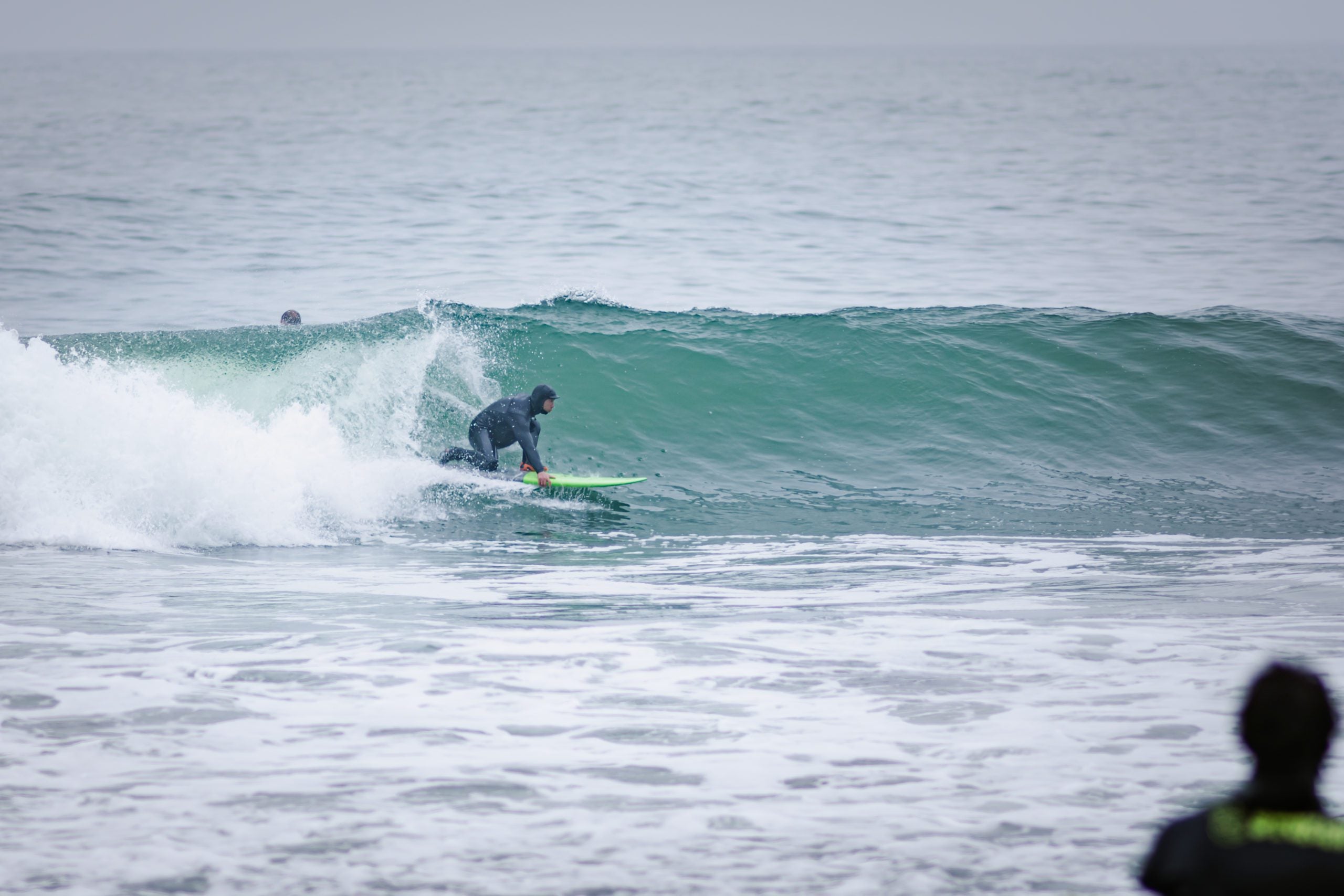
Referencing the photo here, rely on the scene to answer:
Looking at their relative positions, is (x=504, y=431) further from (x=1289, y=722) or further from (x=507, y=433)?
(x=1289, y=722)

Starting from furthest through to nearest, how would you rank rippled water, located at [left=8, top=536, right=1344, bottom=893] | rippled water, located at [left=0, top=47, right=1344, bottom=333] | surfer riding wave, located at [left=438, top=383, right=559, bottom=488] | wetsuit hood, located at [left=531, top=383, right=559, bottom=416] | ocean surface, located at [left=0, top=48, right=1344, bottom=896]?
rippled water, located at [left=0, top=47, right=1344, bottom=333] → surfer riding wave, located at [left=438, top=383, right=559, bottom=488] → wetsuit hood, located at [left=531, top=383, right=559, bottom=416] → ocean surface, located at [left=0, top=48, right=1344, bottom=896] → rippled water, located at [left=8, top=536, right=1344, bottom=893]

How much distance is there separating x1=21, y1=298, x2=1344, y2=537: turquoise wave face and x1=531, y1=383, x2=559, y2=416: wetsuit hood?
0.94 metres

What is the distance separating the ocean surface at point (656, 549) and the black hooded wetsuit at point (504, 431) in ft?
1.23

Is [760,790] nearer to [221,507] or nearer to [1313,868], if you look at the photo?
[1313,868]

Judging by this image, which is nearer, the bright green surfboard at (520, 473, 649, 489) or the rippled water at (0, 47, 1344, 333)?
the bright green surfboard at (520, 473, 649, 489)

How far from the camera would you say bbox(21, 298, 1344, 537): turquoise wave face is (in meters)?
12.6

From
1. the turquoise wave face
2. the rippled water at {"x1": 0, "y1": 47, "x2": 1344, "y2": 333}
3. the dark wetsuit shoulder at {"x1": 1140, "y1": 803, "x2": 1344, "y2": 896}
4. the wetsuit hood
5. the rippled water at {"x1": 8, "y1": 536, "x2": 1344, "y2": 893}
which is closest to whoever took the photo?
the dark wetsuit shoulder at {"x1": 1140, "y1": 803, "x2": 1344, "y2": 896}

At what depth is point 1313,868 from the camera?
2064mm

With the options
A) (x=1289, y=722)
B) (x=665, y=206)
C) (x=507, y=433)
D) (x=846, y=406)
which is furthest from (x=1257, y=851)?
(x=665, y=206)

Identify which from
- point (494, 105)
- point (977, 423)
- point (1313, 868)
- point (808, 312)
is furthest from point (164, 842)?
point (494, 105)

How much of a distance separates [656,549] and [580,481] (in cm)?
192

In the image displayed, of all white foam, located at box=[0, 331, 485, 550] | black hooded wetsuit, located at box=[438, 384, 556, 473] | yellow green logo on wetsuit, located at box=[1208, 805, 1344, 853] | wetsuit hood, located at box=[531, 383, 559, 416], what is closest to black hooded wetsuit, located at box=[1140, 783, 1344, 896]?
yellow green logo on wetsuit, located at box=[1208, 805, 1344, 853]

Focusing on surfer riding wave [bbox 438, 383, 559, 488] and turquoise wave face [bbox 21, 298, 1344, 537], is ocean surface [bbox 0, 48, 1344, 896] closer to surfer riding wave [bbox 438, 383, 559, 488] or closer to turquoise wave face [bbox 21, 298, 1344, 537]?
turquoise wave face [bbox 21, 298, 1344, 537]

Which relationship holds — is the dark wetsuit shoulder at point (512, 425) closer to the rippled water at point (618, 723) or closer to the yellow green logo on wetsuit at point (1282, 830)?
the rippled water at point (618, 723)
